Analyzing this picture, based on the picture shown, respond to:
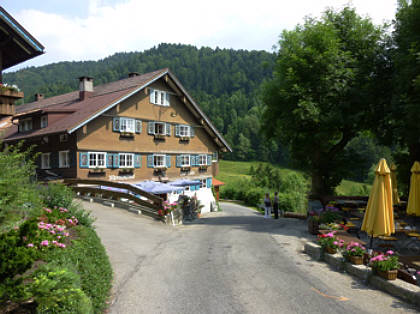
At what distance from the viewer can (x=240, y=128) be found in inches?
5295

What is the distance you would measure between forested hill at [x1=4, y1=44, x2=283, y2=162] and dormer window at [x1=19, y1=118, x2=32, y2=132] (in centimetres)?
9236

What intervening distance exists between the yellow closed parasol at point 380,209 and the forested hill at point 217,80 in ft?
356

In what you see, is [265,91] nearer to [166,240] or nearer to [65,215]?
[166,240]

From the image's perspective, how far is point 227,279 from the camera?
8352mm

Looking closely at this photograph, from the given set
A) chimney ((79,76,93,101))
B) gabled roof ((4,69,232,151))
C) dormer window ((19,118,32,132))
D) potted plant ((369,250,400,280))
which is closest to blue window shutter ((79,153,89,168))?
gabled roof ((4,69,232,151))

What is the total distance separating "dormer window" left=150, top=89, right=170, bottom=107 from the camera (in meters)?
27.4

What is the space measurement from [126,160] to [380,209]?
64.2 ft

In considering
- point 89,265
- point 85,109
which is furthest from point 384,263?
point 85,109

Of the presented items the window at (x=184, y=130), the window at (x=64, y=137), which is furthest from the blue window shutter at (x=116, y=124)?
the window at (x=184, y=130)

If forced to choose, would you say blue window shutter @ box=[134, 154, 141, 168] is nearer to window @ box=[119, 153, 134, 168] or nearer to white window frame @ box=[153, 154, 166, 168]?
window @ box=[119, 153, 134, 168]

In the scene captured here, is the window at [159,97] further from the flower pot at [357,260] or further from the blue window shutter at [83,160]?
the flower pot at [357,260]

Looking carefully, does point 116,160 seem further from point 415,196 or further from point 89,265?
point 415,196

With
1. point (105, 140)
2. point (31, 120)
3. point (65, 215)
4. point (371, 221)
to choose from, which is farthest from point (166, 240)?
point (31, 120)

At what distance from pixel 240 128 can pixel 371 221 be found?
126 metres
